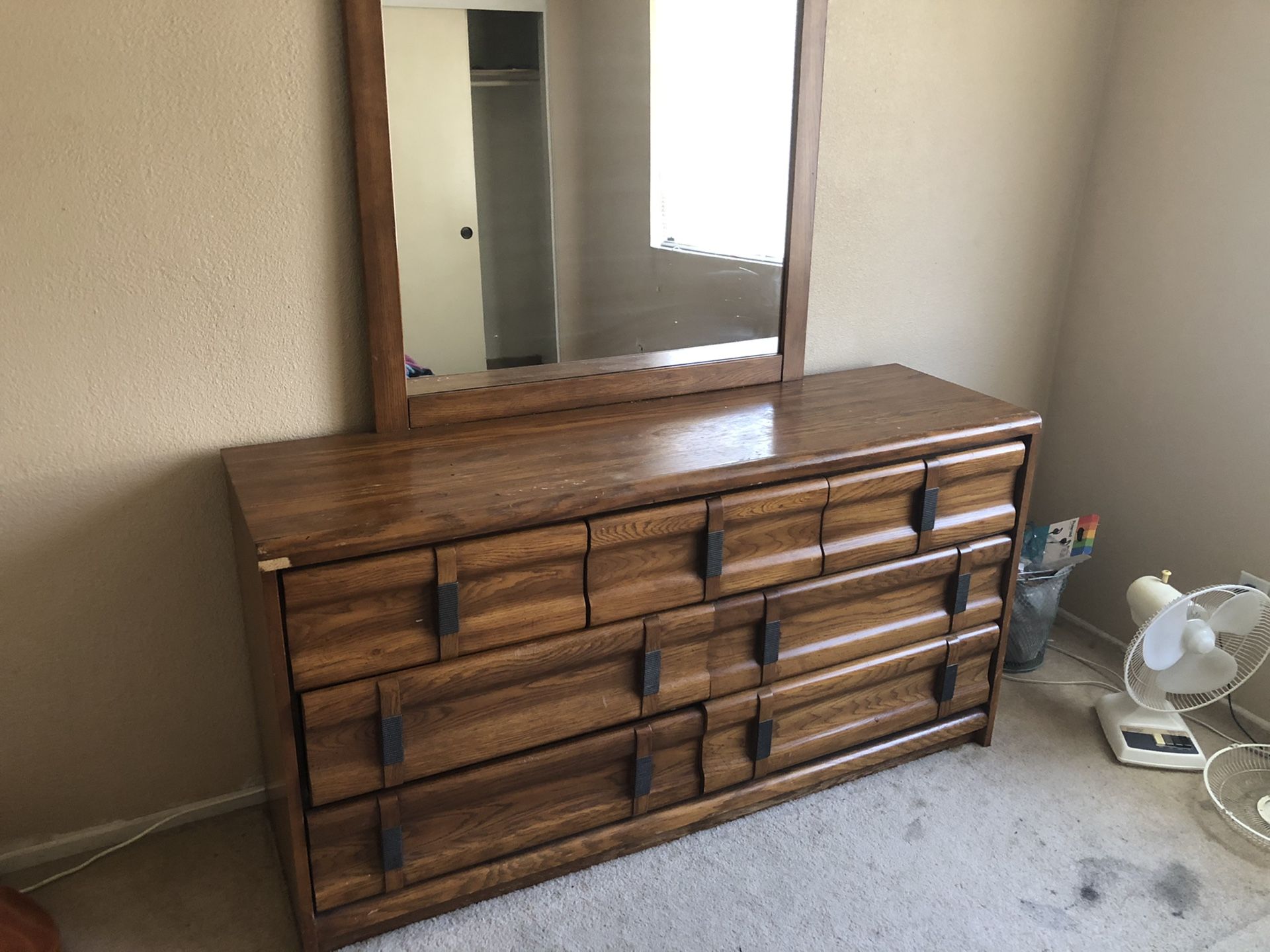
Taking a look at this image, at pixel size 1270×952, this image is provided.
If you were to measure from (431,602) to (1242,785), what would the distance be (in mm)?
1730

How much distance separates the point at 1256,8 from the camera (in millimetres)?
2010

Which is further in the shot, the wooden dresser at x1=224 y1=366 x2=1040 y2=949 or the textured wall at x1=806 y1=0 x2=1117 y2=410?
the textured wall at x1=806 y1=0 x2=1117 y2=410

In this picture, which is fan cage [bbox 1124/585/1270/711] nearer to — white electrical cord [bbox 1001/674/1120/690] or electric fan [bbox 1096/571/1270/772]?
electric fan [bbox 1096/571/1270/772]

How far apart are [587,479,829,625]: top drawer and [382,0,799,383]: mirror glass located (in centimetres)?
43

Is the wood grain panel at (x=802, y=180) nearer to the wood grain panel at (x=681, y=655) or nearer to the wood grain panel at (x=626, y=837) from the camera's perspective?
the wood grain panel at (x=681, y=655)

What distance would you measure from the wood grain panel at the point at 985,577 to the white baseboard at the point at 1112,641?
0.66 meters

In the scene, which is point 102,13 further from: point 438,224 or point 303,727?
point 303,727

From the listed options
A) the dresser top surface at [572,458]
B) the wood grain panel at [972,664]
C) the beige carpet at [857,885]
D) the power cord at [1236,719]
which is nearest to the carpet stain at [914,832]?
the beige carpet at [857,885]

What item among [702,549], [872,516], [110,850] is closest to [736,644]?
[702,549]

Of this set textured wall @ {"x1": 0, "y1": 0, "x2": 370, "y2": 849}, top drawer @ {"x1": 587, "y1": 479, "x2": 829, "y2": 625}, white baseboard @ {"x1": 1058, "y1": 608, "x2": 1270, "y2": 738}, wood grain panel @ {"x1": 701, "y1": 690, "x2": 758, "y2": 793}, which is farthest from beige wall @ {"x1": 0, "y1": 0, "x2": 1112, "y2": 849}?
white baseboard @ {"x1": 1058, "y1": 608, "x2": 1270, "y2": 738}

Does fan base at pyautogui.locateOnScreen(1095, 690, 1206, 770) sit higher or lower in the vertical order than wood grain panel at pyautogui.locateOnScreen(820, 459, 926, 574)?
lower

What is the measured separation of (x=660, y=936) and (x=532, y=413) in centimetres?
94

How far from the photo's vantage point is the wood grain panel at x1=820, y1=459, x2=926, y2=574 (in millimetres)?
1744

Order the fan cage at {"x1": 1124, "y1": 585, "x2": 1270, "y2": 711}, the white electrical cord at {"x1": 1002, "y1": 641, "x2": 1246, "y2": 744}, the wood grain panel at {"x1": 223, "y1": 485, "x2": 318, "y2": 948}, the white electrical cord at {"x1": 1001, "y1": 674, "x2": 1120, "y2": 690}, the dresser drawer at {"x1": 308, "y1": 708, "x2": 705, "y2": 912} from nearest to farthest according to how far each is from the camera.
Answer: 1. the wood grain panel at {"x1": 223, "y1": 485, "x2": 318, "y2": 948}
2. the dresser drawer at {"x1": 308, "y1": 708, "x2": 705, "y2": 912}
3. the fan cage at {"x1": 1124, "y1": 585, "x2": 1270, "y2": 711}
4. the white electrical cord at {"x1": 1002, "y1": 641, "x2": 1246, "y2": 744}
5. the white electrical cord at {"x1": 1001, "y1": 674, "x2": 1120, "y2": 690}
